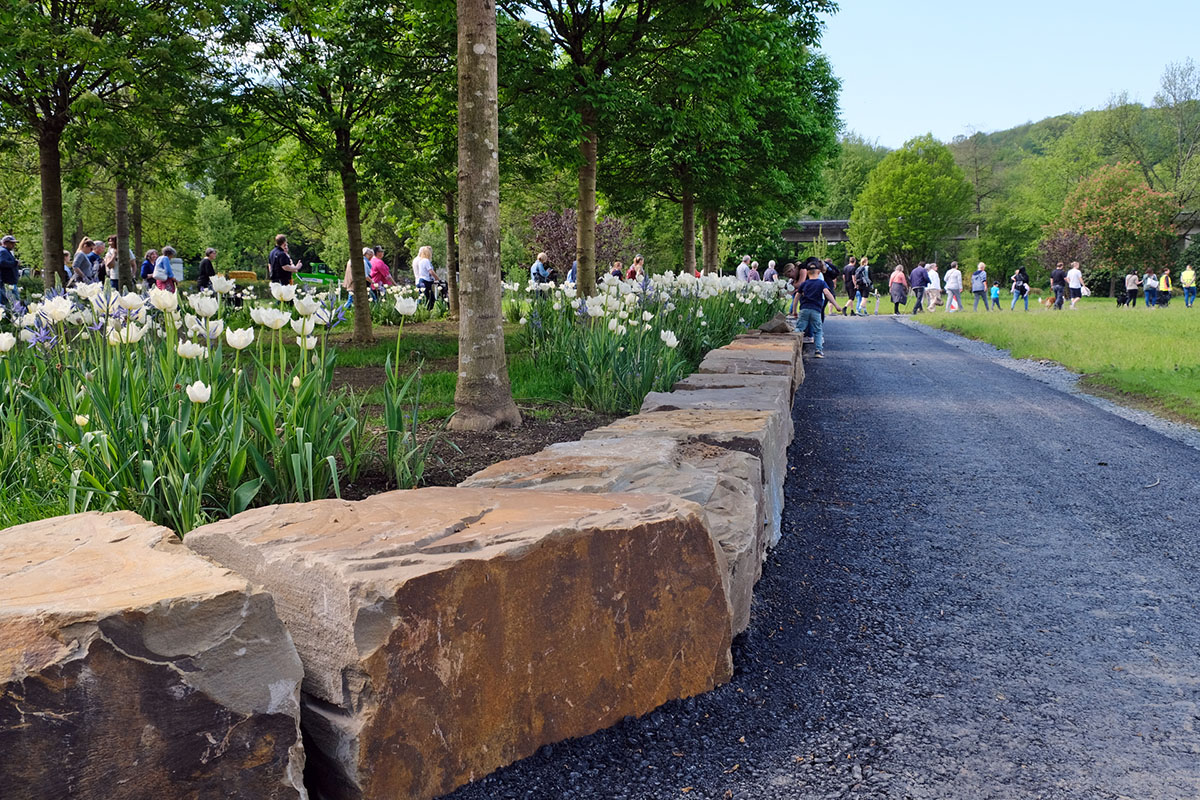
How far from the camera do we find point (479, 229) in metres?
5.28

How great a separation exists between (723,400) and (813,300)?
26.3 ft

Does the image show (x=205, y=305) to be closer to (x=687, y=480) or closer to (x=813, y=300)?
(x=687, y=480)

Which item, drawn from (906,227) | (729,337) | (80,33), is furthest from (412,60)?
(906,227)

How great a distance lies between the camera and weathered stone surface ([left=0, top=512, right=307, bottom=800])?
4.73 ft

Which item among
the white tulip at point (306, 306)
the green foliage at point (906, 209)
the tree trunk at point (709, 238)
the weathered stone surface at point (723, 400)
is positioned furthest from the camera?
the green foliage at point (906, 209)

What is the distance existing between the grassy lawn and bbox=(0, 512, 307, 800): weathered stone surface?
8516mm

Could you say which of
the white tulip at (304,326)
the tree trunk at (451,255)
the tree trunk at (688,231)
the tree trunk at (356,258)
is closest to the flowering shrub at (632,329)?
the tree trunk at (356,258)

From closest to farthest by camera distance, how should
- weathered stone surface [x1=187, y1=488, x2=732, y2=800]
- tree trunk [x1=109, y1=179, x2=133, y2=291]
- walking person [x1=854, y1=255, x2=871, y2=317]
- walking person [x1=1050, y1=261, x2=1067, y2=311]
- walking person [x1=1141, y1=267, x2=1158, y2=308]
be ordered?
weathered stone surface [x1=187, y1=488, x2=732, y2=800]
tree trunk [x1=109, y1=179, x2=133, y2=291]
walking person [x1=854, y1=255, x2=871, y2=317]
walking person [x1=1050, y1=261, x2=1067, y2=311]
walking person [x1=1141, y1=267, x2=1158, y2=308]

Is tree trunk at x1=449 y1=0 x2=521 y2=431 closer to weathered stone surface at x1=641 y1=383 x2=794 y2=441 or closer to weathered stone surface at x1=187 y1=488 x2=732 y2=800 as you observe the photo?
weathered stone surface at x1=641 y1=383 x2=794 y2=441

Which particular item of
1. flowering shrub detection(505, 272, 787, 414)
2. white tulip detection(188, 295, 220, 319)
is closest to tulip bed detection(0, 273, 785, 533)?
white tulip detection(188, 295, 220, 319)

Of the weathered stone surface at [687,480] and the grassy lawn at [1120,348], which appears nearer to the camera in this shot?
the weathered stone surface at [687,480]

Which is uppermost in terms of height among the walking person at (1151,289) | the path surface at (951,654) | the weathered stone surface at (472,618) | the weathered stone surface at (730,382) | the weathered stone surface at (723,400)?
the walking person at (1151,289)

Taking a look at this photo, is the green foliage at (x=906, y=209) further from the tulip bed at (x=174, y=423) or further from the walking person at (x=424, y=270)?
the tulip bed at (x=174, y=423)

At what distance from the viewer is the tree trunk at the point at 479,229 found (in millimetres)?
5188
